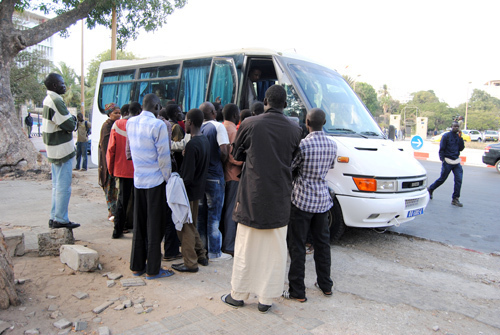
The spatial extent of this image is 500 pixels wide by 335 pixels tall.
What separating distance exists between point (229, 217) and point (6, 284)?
2.48 meters

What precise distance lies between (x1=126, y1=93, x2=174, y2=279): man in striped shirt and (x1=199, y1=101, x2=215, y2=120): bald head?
2.30ft

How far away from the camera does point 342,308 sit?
351 centimetres

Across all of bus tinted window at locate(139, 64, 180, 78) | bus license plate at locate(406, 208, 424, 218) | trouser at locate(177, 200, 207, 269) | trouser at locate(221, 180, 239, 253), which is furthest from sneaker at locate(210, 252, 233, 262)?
bus tinted window at locate(139, 64, 180, 78)

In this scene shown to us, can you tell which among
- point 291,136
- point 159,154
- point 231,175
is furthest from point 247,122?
point 231,175

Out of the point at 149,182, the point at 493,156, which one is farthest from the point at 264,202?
the point at 493,156

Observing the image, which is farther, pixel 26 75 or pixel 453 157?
pixel 26 75

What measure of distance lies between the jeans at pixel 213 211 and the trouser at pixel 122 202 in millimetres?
1252

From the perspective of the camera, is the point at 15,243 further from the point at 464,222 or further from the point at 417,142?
the point at 417,142

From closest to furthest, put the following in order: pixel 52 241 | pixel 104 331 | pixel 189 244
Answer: pixel 104 331 → pixel 189 244 → pixel 52 241

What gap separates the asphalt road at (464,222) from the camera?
19.4 ft

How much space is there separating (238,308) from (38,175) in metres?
9.50

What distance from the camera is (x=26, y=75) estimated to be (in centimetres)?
2822

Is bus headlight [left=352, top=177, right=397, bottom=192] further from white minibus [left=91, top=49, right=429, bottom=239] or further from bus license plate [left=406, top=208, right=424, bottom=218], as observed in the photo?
bus license plate [left=406, top=208, right=424, bottom=218]

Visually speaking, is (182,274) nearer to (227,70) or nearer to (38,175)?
(227,70)
